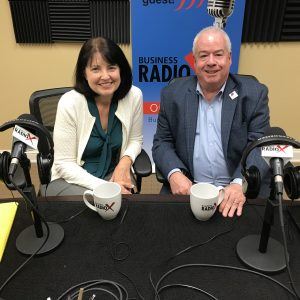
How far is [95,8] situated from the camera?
2.65m

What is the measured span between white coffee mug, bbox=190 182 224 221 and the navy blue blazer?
54 centimetres

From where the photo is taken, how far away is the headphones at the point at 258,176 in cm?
83

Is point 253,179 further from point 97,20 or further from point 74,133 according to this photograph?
point 97,20

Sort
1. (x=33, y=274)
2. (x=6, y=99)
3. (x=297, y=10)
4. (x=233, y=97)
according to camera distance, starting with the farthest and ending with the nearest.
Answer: (x=6, y=99)
(x=297, y=10)
(x=233, y=97)
(x=33, y=274)

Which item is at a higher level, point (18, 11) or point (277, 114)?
point (18, 11)

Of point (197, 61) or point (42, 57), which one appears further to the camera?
point (42, 57)

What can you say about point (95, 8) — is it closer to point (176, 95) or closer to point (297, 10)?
point (176, 95)

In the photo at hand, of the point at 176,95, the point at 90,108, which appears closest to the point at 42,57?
the point at 90,108

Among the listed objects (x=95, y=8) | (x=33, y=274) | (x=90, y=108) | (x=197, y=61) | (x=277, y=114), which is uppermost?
(x=95, y=8)

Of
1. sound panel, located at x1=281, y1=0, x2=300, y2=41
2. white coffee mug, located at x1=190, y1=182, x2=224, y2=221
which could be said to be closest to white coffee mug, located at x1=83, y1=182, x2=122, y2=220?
white coffee mug, located at x1=190, y1=182, x2=224, y2=221

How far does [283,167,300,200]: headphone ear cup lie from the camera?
879 mm

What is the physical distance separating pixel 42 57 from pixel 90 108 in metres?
1.39

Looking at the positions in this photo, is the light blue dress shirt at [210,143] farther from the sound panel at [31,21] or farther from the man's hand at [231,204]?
the sound panel at [31,21]

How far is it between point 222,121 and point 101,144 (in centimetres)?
64
